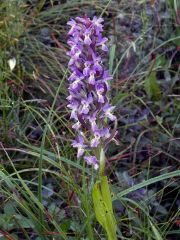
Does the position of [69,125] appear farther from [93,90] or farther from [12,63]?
[93,90]

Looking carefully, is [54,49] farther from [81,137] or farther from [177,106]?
[81,137]

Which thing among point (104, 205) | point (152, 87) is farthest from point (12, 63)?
point (104, 205)

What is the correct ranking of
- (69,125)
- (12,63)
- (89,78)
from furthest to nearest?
(12,63) < (69,125) < (89,78)

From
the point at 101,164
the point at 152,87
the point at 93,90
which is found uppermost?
the point at 93,90

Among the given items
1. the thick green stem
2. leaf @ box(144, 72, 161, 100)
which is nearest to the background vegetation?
leaf @ box(144, 72, 161, 100)

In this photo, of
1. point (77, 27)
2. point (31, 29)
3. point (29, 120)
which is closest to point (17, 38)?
point (31, 29)

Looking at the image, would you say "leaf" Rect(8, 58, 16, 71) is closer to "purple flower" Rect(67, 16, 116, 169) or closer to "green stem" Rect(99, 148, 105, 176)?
"purple flower" Rect(67, 16, 116, 169)

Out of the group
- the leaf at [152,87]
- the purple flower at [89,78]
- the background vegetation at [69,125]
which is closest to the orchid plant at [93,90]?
the purple flower at [89,78]
